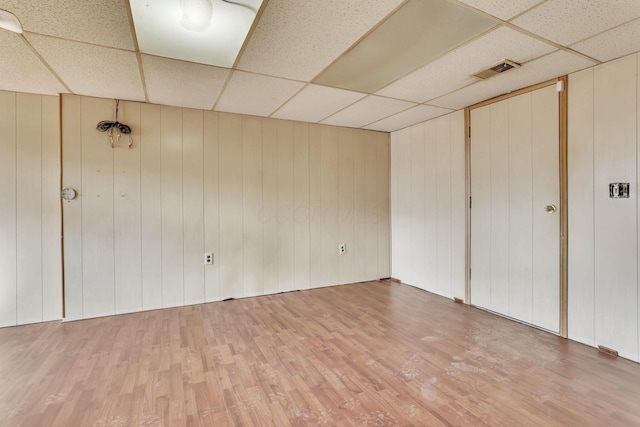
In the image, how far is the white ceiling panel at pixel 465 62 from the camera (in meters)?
2.16

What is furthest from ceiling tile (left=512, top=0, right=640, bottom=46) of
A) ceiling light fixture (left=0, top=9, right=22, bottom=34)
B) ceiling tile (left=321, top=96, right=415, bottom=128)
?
ceiling light fixture (left=0, top=9, right=22, bottom=34)

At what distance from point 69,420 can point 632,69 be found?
451 cm

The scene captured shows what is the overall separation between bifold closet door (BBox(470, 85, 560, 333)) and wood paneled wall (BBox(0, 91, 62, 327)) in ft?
15.4

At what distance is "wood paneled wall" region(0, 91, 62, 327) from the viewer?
3.09 meters

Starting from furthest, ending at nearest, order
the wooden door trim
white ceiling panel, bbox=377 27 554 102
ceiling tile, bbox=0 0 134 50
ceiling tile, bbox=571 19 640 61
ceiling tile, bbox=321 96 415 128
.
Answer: ceiling tile, bbox=321 96 415 128
the wooden door trim
white ceiling panel, bbox=377 27 554 102
ceiling tile, bbox=571 19 640 61
ceiling tile, bbox=0 0 134 50

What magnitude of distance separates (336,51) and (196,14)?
3.26 feet

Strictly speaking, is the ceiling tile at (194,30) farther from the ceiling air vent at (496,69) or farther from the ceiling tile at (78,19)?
the ceiling air vent at (496,69)

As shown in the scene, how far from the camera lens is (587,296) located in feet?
8.54

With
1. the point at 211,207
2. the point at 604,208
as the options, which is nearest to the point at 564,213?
the point at 604,208

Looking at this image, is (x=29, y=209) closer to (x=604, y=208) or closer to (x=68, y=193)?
(x=68, y=193)

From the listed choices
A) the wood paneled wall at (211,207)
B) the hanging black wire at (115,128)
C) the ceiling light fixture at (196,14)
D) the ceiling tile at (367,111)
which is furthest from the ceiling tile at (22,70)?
the ceiling tile at (367,111)

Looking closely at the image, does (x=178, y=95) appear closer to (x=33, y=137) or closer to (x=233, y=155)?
(x=233, y=155)

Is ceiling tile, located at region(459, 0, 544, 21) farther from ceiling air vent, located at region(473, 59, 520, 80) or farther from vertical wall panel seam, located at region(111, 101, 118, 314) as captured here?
vertical wall panel seam, located at region(111, 101, 118, 314)

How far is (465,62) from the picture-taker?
2494 mm
